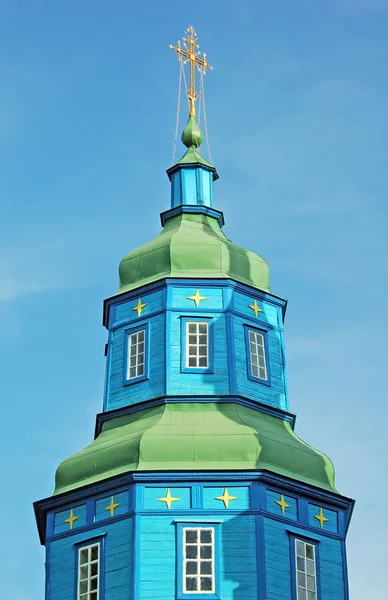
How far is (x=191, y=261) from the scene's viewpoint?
4778 cm

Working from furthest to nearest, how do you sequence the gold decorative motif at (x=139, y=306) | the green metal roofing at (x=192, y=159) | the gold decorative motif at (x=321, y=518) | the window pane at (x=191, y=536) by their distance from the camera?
the green metal roofing at (x=192, y=159) → the gold decorative motif at (x=139, y=306) → the gold decorative motif at (x=321, y=518) → the window pane at (x=191, y=536)

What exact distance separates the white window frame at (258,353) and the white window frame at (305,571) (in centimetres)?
505

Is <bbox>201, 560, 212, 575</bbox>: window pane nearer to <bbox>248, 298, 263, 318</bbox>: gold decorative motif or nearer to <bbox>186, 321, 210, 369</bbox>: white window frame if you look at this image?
<bbox>186, 321, 210, 369</bbox>: white window frame

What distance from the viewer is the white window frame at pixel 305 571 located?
4209 cm

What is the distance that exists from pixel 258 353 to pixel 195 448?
4.37m

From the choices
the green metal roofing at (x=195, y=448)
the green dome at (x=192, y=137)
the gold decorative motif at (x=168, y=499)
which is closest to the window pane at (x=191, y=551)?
the gold decorative motif at (x=168, y=499)

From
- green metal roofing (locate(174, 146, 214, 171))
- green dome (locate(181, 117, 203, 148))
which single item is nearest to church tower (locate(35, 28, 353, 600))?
green metal roofing (locate(174, 146, 214, 171))

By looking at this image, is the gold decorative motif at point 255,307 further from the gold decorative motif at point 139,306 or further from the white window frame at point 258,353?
the gold decorative motif at point 139,306

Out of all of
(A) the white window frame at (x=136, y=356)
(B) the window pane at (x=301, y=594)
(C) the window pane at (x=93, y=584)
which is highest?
(A) the white window frame at (x=136, y=356)

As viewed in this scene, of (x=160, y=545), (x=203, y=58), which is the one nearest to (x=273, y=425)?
(x=160, y=545)

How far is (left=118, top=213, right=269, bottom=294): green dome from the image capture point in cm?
4762

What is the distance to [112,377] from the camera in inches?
1837

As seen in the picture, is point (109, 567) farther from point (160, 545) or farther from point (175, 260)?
point (175, 260)

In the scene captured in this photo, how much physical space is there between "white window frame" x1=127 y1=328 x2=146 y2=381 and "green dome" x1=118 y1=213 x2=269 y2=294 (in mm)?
1480
